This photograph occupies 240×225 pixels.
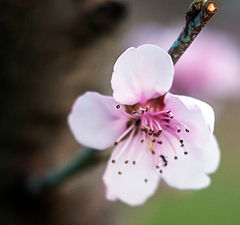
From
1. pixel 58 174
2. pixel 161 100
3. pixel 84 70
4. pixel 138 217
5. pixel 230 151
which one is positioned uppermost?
pixel 161 100

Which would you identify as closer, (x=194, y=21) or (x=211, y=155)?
(x=194, y=21)

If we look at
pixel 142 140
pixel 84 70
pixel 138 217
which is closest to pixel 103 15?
pixel 84 70

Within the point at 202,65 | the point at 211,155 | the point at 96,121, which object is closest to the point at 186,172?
the point at 211,155

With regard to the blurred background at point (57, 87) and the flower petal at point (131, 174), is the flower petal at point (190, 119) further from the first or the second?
the blurred background at point (57, 87)

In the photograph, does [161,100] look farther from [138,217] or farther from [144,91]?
[138,217]

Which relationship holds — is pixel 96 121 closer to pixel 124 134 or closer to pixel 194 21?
pixel 124 134

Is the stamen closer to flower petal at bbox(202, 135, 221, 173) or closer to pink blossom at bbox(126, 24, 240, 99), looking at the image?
flower petal at bbox(202, 135, 221, 173)
